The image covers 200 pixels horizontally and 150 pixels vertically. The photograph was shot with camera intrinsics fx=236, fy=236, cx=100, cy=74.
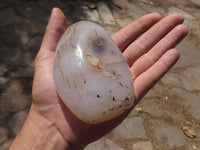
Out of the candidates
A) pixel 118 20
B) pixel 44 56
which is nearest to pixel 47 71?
pixel 44 56

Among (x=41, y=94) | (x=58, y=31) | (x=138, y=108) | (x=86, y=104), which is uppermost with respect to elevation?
(x=58, y=31)

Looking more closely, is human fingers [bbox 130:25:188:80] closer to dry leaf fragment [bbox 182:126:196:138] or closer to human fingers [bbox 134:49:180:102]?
human fingers [bbox 134:49:180:102]

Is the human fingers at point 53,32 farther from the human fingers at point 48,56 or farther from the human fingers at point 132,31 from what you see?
the human fingers at point 132,31

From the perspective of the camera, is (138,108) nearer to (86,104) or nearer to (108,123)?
(108,123)

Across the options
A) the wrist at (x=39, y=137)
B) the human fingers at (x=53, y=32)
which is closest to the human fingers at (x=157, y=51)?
the human fingers at (x=53, y=32)

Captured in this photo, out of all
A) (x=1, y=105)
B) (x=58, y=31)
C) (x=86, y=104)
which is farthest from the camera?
(x=1, y=105)

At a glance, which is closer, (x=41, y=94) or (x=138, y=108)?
(x=41, y=94)

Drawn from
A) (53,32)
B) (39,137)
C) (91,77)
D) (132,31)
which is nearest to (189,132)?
(132,31)
